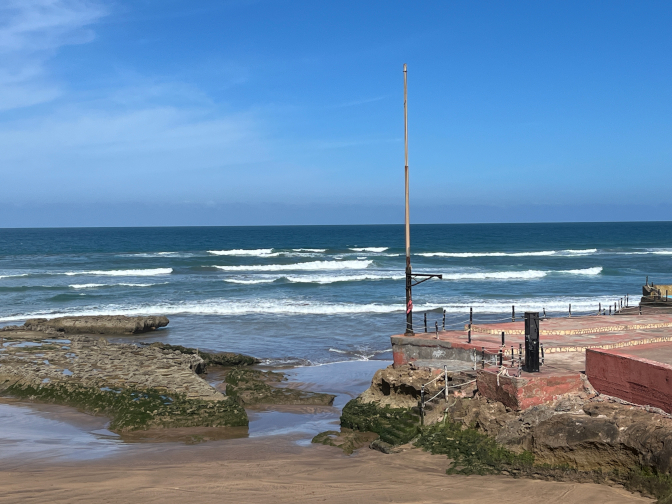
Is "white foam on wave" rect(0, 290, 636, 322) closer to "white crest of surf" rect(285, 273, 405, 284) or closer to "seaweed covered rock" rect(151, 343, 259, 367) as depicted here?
"white crest of surf" rect(285, 273, 405, 284)

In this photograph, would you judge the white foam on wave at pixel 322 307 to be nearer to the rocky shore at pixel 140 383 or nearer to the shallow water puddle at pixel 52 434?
the rocky shore at pixel 140 383

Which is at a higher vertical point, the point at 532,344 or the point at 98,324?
the point at 532,344

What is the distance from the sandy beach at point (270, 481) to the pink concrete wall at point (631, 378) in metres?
1.70

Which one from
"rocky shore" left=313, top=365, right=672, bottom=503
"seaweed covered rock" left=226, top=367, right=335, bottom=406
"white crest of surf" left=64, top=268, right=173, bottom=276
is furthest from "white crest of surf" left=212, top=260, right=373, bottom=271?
"rocky shore" left=313, top=365, right=672, bottom=503

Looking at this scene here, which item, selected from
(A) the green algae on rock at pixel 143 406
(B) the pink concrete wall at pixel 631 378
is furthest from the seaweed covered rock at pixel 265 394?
(B) the pink concrete wall at pixel 631 378

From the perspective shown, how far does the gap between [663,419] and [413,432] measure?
14.5 feet

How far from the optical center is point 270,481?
9.38 metres

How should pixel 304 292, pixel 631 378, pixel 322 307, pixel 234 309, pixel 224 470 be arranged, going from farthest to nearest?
pixel 304 292
pixel 322 307
pixel 234 309
pixel 224 470
pixel 631 378

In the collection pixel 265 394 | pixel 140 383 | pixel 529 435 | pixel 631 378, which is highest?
pixel 631 378

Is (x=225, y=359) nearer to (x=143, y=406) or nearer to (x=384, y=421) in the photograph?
(x=143, y=406)

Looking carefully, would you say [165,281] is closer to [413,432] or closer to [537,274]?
[537,274]

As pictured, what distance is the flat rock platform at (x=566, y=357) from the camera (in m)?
9.42

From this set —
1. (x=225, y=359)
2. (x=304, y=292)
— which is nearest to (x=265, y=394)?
(x=225, y=359)

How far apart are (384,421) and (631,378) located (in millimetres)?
4804
